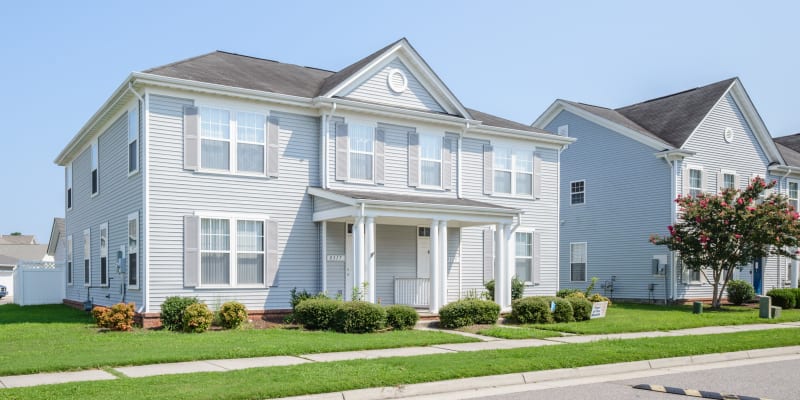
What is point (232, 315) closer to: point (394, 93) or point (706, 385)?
point (394, 93)

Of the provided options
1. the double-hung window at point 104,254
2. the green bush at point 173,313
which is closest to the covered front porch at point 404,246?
the green bush at point 173,313

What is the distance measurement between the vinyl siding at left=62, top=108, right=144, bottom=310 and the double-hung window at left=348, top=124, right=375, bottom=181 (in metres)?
5.54

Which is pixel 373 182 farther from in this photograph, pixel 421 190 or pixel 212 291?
pixel 212 291

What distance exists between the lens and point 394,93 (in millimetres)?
21234

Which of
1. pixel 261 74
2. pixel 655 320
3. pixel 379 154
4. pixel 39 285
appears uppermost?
pixel 261 74

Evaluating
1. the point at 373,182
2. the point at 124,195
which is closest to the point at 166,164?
the point at 124,195

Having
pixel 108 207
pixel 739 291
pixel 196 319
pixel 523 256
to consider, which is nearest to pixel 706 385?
pixel 196 319

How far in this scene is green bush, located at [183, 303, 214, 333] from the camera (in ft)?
54.0

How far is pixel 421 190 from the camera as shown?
2167cm

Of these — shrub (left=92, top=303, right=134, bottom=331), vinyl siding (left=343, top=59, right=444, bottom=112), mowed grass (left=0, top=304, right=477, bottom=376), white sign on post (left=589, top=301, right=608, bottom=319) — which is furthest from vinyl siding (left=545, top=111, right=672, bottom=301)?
shrub (left=92, top=303, right=134, bottom=331)

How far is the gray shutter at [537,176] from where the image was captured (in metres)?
24.5

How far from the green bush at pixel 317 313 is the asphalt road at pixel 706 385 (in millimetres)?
7736

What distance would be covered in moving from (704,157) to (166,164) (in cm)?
2022

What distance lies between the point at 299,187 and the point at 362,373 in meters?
9.86
